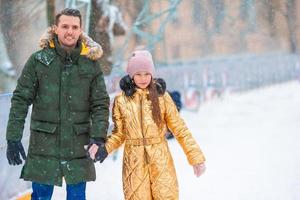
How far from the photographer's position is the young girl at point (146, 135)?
12.2ft

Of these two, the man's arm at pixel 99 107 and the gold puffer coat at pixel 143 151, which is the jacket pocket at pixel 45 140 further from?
the gold puffer coat at pixel 143 151

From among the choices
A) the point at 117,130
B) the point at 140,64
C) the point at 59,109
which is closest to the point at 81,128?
the point at 59,109

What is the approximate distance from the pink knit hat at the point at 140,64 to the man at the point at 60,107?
12.8 inches

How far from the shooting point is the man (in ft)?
11.3

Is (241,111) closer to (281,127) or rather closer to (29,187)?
(281,127)

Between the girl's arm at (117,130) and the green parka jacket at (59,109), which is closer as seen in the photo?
the green parka jacket at (59,109)

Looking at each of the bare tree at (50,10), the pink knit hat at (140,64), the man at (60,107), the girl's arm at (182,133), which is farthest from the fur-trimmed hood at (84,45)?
the bare tree at (50,10)

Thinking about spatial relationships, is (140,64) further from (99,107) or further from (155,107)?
(99,107)

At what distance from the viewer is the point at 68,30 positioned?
136 inches

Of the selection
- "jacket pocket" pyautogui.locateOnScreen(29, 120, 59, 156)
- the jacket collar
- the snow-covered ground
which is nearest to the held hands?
"jacket pocket" pyautogui.locateOnScreen(29, 120, 59, 156)

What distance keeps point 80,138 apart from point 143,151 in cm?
42

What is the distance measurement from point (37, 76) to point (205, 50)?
38.8 metres

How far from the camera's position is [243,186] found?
18.3ft

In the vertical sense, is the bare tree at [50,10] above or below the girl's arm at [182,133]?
above
